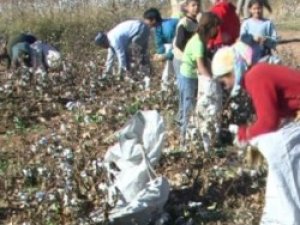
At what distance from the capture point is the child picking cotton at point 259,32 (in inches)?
A: 353

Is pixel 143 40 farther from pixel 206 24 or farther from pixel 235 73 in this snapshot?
pixel 235 73

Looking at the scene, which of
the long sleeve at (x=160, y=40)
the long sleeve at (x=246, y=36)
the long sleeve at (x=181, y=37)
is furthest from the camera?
the long sleeve at (x=160, y=40)

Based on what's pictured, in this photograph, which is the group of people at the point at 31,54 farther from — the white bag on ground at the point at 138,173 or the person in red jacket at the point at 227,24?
the white bag on ground at the point at 138,173

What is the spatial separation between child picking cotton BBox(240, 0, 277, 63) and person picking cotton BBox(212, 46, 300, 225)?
377 cm

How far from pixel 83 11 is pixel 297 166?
43.2 ft

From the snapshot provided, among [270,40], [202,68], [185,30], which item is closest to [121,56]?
[270,40]

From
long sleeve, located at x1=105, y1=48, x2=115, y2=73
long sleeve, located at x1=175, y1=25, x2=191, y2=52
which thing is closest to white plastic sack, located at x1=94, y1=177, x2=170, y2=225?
long sleeve, located at x1=175, y1=25, x2=191, y2=52

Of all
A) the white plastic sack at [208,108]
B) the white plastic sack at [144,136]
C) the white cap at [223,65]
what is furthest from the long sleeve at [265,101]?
the white plastic sack at [208,108]

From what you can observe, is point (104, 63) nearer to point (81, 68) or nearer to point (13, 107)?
point (81, 68)

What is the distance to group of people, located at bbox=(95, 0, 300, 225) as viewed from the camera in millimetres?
4996

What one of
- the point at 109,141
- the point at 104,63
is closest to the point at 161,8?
the point at 104,63

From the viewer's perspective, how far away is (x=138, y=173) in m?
5.89

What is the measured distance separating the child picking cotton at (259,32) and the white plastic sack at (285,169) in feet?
12.5

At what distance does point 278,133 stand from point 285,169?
0.21 m
